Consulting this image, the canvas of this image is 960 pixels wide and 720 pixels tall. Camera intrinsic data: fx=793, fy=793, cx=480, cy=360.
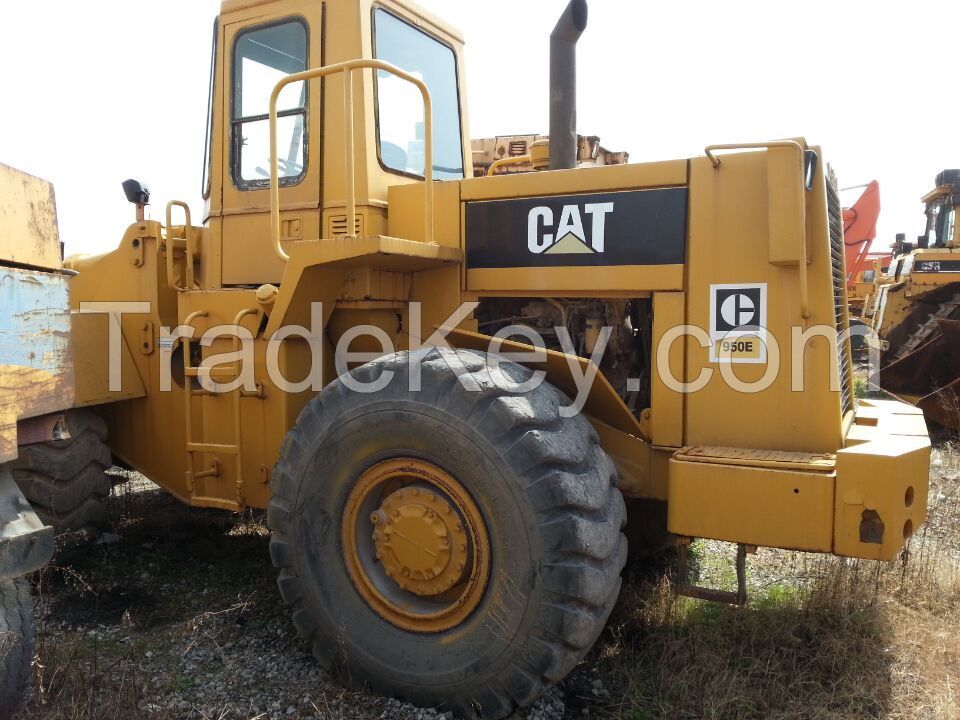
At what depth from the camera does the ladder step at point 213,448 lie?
4.29 meters

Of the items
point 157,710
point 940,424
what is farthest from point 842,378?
point 940,424

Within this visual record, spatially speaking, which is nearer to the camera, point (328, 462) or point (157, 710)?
point (157, 710)

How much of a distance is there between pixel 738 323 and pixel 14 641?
296 centimetres

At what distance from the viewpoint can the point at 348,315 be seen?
4215 millimetres

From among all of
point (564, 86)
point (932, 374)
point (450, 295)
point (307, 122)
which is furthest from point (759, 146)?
point (932, 374)

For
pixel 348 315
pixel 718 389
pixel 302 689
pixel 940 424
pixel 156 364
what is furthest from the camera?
pixel 940 424

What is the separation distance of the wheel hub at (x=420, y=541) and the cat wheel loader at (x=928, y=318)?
6.85 metres

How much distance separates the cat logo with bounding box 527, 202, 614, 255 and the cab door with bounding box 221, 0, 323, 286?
1242 millimetres

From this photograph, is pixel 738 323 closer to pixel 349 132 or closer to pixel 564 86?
pixel 564 86

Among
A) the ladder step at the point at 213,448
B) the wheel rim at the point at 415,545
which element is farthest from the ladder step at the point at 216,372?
the wheel rim at the point at 415,545

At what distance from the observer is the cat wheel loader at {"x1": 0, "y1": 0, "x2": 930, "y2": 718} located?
9.80ft

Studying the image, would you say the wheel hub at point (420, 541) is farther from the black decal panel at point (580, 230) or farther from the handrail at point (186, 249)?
the handrail at point (186, 249)

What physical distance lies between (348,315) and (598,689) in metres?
2.20

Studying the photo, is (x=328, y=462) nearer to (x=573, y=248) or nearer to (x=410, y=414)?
(x=410, y=414)
